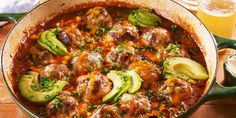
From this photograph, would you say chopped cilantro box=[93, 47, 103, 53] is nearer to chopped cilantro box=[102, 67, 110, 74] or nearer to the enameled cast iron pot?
chopped cilantro box=[102, 67, 110, 74]

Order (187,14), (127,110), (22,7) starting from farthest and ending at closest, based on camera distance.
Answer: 1. (22,7)
2. (187,14)
3. (127,110)

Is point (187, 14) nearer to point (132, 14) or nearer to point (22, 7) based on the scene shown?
point (132, 14)

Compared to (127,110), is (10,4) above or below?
above

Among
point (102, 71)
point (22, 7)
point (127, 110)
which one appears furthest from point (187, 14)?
point (22, 7)

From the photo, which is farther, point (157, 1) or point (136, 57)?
point (157, 1)

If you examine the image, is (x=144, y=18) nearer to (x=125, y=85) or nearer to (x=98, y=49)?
(x=98, y=49)

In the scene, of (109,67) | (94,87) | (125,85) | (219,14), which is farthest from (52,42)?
(219,14)

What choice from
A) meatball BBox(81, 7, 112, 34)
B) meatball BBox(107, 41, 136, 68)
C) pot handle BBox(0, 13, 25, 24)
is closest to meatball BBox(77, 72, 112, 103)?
meatball BBox(107, 41, 136, 68)
